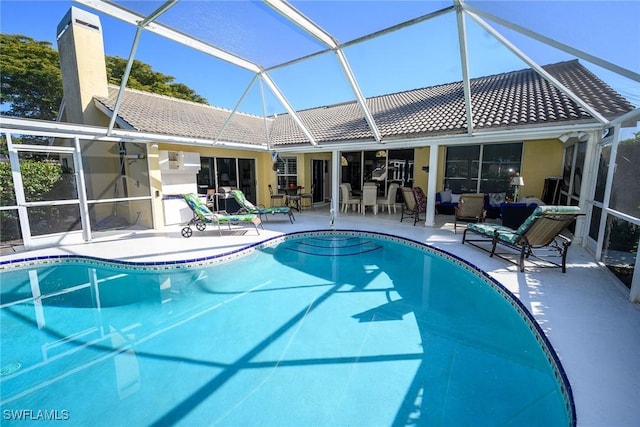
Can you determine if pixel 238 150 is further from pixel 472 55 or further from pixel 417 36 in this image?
pixel 472 55

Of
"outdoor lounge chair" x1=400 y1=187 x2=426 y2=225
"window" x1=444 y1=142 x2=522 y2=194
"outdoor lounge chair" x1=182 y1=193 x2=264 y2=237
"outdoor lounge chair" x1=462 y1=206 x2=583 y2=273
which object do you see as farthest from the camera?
"window" x1=444 y1=142 x2=522 y2=194

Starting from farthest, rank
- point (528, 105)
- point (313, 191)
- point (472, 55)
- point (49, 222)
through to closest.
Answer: point (313, 191), point (528, 105), point (49, 222), point (472, 55)

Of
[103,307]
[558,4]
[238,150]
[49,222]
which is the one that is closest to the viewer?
[558,4]

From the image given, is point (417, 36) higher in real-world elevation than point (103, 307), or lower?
higher

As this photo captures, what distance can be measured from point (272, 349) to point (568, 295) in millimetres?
4393

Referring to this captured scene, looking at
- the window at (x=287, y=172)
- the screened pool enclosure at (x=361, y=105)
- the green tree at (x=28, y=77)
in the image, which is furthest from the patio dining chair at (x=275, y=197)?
the green tree at (x=28, y=77)

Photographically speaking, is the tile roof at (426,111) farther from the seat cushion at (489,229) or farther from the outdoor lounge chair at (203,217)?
the seat cushion at (489,229)

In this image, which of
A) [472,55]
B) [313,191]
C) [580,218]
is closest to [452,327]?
[472,55]

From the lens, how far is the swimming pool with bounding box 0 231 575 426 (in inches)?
98.9

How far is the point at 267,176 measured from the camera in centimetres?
1230

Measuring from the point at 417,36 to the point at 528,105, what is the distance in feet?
14.6

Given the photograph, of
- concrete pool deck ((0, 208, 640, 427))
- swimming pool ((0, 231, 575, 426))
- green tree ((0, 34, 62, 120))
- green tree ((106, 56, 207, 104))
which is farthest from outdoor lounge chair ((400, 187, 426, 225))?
green tree ((0, 34, 62, 120))

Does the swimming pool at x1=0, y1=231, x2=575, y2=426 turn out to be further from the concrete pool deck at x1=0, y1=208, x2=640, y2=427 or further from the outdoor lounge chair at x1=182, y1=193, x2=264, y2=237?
the outdoor lounge chair at x1=182, y1=193, x2=264, y2=237

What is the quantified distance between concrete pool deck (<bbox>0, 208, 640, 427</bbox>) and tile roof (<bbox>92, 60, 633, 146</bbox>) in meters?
3.12
